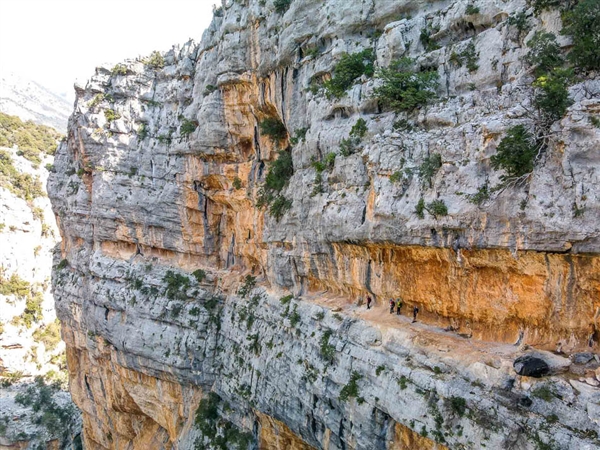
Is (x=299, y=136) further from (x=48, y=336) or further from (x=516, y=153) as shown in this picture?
(x=48, y=336)

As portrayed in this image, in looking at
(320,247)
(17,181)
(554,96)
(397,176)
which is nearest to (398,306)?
(320,247)

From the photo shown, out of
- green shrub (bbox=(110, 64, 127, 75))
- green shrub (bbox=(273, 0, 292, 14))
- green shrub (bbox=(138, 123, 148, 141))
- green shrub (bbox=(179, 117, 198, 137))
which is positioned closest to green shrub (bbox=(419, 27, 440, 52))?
green shrub (bbox=(273, 0, 292, 14))

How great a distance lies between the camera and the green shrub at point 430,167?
1312cm

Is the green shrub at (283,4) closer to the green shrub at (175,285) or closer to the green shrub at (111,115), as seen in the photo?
the green shrub at (111,115)

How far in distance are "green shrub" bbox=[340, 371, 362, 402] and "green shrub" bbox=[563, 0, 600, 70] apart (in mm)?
10807

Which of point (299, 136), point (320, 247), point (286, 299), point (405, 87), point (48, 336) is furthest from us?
point (48, 336)

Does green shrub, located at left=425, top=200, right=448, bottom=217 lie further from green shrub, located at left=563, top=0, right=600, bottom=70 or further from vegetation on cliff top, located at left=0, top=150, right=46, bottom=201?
vegetation on cliff top, located at left=0, top=150, right=46, bottom=201

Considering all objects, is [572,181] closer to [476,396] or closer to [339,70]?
[476,396]

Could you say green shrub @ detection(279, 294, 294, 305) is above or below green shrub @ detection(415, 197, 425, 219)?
below

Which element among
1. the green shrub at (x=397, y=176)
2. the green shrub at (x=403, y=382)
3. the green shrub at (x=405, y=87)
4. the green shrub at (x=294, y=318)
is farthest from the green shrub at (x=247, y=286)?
the green shrub at (x=397, y=176)

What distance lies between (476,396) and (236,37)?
2001 centimetres

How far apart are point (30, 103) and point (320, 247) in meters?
98.2

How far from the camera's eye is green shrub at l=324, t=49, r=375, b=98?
17.4 m

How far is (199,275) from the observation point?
26656 millimetres
